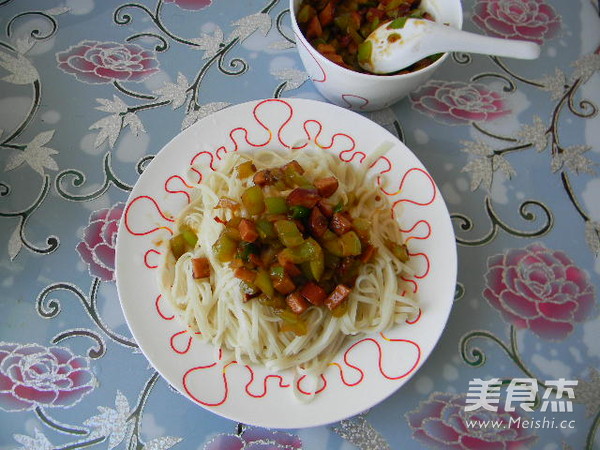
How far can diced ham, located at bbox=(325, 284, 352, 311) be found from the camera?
6.04 feet

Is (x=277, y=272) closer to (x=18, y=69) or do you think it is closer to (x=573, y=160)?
(x=573, y=160)

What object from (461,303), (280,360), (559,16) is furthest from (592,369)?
(559,16)

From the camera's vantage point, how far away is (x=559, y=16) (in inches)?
110

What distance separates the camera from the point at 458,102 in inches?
100

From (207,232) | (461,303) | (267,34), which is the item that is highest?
(267,34)

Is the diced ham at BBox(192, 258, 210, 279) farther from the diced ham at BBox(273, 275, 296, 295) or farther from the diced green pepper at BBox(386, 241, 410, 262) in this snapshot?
the diced green pepper at BBox(386, 241, 410, 262)

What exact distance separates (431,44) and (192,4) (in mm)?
1386

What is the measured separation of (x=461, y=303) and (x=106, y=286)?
5.03 feet

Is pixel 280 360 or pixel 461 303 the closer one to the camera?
pixel 280 360

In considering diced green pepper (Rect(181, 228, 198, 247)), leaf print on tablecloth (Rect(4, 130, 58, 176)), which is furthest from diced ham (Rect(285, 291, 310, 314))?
leaf print on tablecloth (Rect(4, 130, 58, 176))

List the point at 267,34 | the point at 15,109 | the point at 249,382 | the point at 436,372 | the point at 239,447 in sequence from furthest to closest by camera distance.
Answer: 1. the point at 267,34
2. the point at 15,109
3. the point at 436,372
4. the point at 239,447
5. the point at 249,382

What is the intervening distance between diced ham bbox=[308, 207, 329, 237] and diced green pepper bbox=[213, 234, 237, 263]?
0.30m

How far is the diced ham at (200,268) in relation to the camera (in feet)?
6.39

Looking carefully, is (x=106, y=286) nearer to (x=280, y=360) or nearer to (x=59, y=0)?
(x=280, y=360)
